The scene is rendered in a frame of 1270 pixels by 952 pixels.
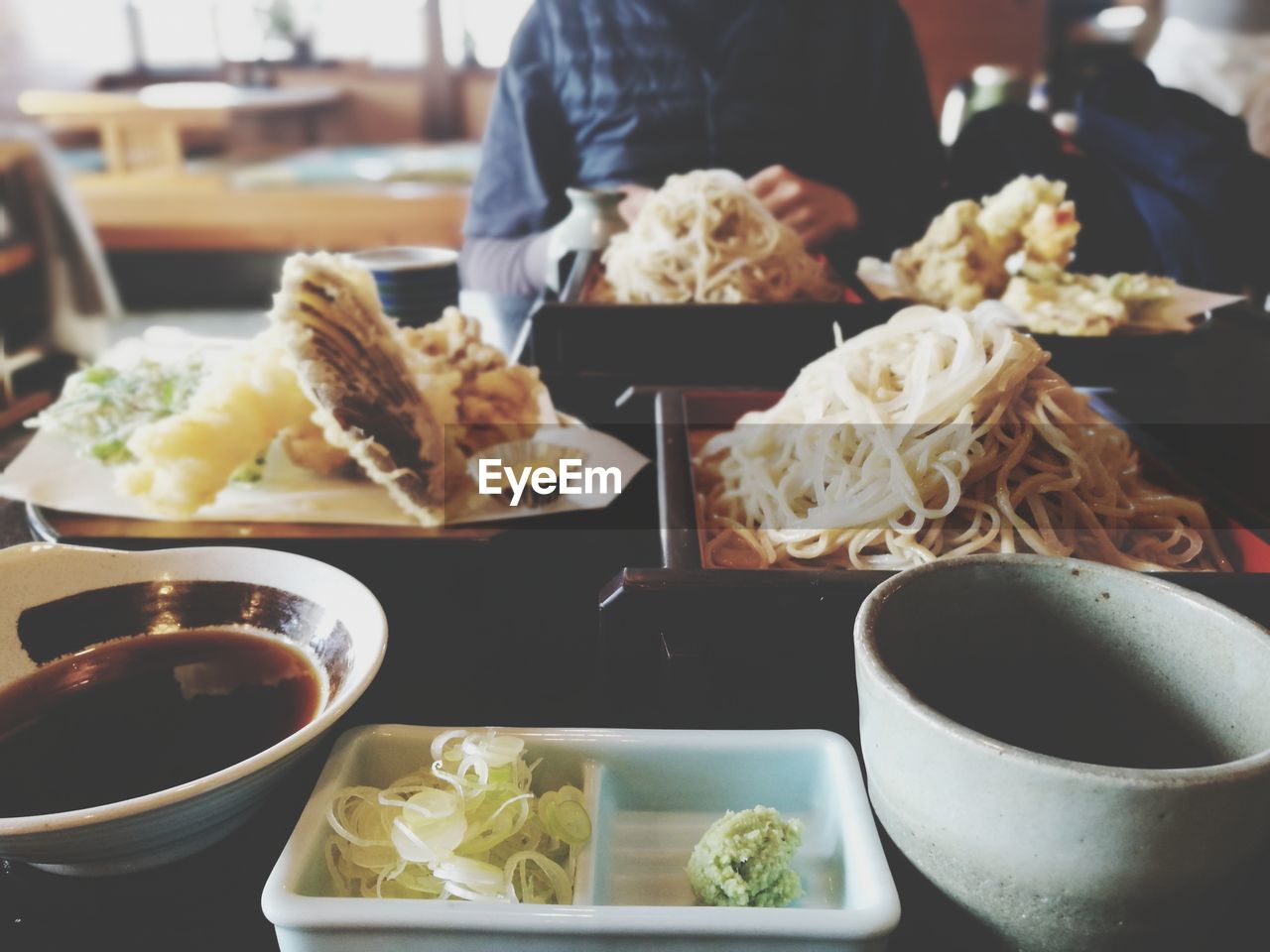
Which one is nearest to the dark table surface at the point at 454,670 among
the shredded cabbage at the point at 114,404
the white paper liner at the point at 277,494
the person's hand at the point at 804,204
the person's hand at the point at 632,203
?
the white paper liner at the point at 277,494

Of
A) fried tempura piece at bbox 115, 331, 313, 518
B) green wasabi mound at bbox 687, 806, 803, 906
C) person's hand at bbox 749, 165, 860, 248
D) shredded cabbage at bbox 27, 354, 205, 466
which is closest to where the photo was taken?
green wasabi mound at bbox 687, 806, 803, 906

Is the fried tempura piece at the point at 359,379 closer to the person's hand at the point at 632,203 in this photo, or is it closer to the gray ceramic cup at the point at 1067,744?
the gray ceramic cup at the point at 1067,744

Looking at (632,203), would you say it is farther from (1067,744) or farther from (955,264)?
(1067,744)

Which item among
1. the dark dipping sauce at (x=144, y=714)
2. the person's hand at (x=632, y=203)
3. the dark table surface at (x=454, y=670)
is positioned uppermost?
the person's hand at (x=632, y=203)

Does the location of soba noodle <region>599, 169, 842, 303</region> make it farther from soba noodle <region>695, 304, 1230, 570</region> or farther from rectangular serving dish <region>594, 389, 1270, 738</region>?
rectangular serving dish <region>594, 389, 1270, 738</region>

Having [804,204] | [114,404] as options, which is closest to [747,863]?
[114,404]

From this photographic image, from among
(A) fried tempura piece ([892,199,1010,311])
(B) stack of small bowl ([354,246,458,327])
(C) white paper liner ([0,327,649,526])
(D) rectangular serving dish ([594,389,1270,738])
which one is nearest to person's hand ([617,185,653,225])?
(B) stack of small bowl ([354,246,458,327])
